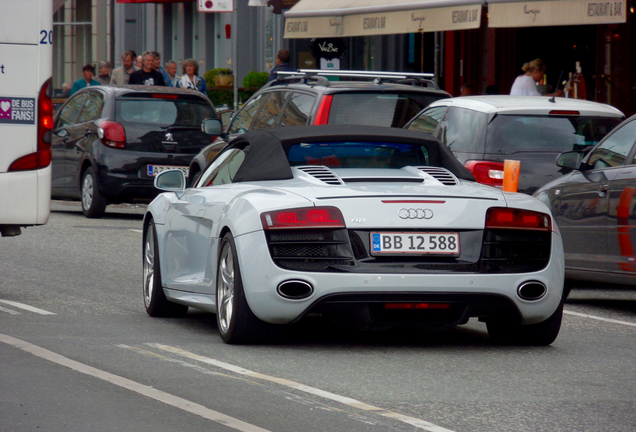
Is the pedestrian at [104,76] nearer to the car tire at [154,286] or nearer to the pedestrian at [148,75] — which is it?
the pedestrian at [148,75]

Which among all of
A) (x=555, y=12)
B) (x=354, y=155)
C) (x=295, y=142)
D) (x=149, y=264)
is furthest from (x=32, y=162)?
(x=555, y=12)

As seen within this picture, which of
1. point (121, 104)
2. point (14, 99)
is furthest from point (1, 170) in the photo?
point (121, 104)

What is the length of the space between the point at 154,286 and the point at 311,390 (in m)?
2.94

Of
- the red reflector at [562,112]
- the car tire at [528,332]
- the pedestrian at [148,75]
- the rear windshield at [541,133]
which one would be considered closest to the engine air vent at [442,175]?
the car tire at [528,332]

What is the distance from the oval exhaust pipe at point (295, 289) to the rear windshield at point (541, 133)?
207 inches

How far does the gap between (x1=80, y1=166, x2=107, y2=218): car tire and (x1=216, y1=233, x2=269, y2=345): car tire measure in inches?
395

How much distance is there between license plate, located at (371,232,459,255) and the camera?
730cm

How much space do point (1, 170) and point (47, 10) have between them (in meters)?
1.22

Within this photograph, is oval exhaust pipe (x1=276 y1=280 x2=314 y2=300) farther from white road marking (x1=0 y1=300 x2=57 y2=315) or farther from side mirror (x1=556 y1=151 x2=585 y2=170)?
side mirror (x1=556 y1=151 x2=585 y2=170)

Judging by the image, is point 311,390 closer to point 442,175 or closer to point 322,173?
point 322,173

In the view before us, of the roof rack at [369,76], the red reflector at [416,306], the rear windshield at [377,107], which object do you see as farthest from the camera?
the roof rack at [369,76]

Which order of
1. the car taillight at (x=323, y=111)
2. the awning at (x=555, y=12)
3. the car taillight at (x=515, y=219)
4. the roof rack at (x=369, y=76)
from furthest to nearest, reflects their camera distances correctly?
1. the awning at (x=555, y=12)
2. the roof rack at (x=369, y=76)
3. the car taillight at (x=323, y=111)
4. the car taillight at (x=515, y=219)

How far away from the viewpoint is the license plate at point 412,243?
7301mm

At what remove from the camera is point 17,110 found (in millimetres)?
10133
